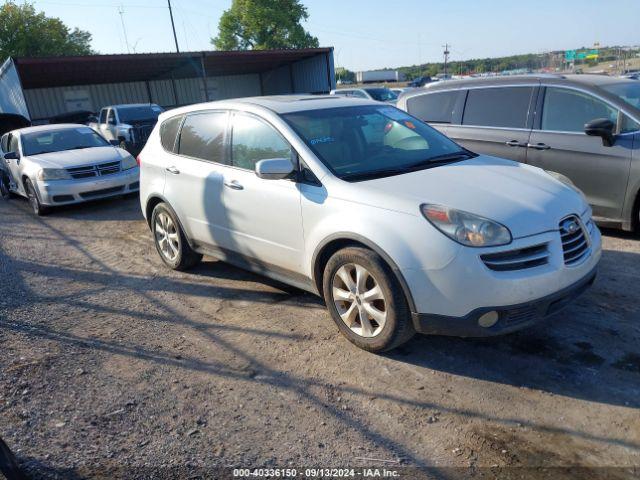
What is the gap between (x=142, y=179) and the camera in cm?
598

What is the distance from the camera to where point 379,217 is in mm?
3432

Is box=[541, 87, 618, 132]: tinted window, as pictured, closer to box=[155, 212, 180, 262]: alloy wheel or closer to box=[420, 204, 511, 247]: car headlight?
box=[420, 204, 511, 247]: car headlight

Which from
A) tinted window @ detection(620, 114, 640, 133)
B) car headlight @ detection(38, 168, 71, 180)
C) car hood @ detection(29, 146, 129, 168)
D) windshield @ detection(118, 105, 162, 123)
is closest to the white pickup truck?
windshield @ detection(118, 105, 162, 123)

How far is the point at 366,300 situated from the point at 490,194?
1.10 meters

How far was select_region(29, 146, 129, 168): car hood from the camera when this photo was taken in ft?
30.4

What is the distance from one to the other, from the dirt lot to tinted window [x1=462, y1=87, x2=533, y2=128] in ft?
7.30

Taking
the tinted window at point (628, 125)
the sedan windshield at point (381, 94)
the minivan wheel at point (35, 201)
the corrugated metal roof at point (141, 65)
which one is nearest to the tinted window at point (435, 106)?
the tinted window at point (628, 125)

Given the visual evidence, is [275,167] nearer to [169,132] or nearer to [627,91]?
[169,132]

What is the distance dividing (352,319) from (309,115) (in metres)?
1.75

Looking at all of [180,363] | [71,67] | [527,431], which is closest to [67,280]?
[180,363]

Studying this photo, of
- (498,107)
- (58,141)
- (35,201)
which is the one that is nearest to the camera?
(498,107)

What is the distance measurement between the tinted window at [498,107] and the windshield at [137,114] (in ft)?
41.9

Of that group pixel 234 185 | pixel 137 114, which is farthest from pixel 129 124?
pixel 234 185

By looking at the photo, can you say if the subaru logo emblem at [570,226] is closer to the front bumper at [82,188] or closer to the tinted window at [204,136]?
the tinted window at [204,136]
